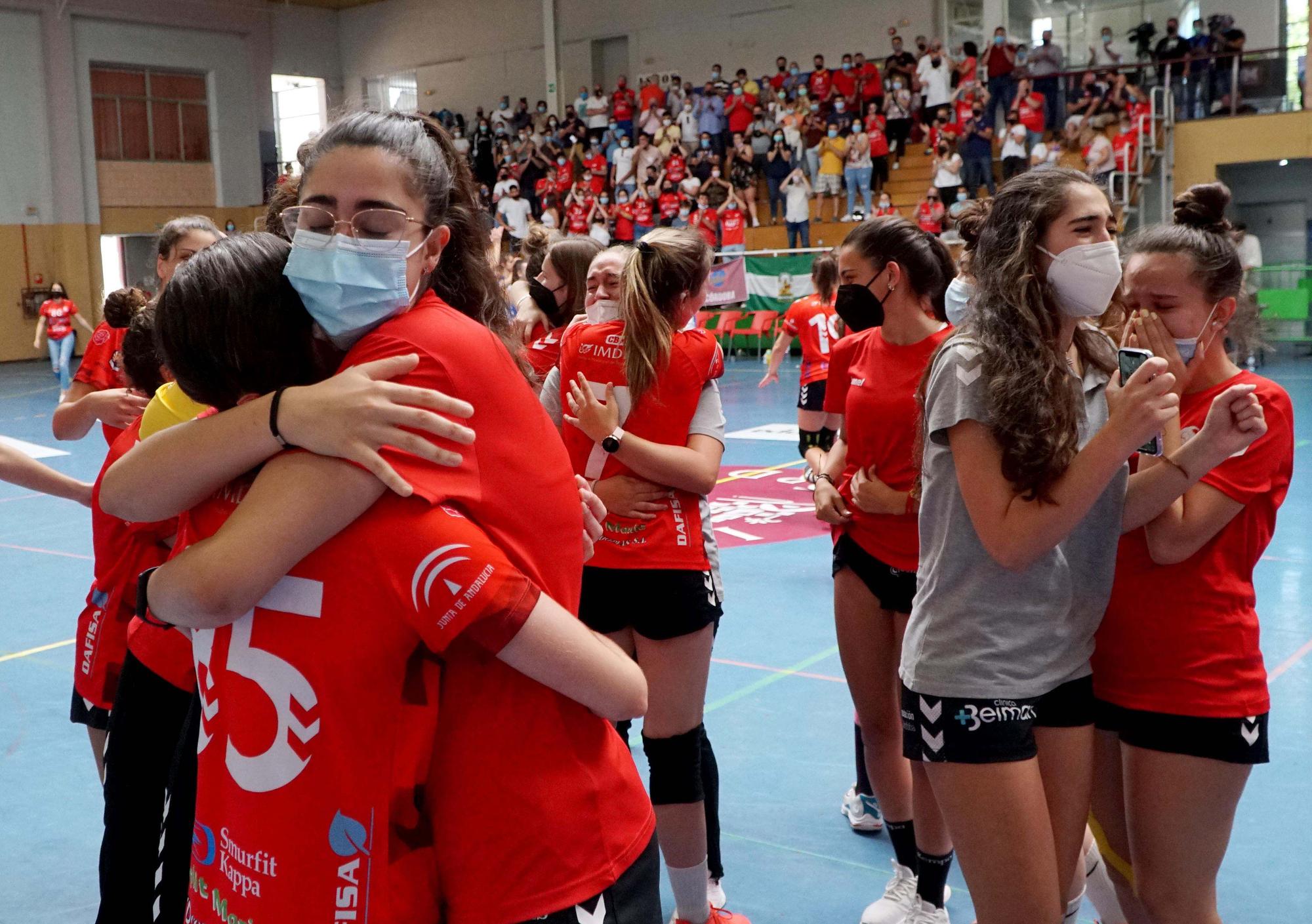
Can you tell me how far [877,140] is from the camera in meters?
21.3

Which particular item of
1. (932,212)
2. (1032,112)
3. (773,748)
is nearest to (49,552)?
(773,748)

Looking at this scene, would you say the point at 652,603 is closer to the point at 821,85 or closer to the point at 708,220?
the point at 708,220

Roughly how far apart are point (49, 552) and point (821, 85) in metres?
18.1

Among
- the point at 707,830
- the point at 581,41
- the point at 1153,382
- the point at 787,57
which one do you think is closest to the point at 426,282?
the point at 1153,382

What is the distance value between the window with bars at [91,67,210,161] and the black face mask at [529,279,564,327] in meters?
27.6

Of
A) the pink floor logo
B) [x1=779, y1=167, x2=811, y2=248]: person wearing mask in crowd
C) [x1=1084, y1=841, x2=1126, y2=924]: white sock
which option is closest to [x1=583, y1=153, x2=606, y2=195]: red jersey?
[x1=779, y1=167, x2=811, y2=248]: person wearing mask in crowd

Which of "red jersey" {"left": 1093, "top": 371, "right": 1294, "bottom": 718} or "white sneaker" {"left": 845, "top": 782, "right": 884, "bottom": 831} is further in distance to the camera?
"white sneaker" {"left": 845, "top": 782, "right": 884, "bottom": 831}

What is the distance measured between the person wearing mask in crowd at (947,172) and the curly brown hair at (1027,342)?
17703 millimetres

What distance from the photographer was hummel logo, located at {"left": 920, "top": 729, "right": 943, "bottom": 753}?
7.54ft

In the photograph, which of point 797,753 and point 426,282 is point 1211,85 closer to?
point 797,753

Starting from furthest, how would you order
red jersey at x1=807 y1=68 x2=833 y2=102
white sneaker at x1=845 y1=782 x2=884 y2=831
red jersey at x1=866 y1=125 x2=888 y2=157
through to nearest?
red jersey at x1=807 y1=68 x2=833 y2=102 → red jersey at x1=866 y1=125 x2=888 y2=157 → white sneaker at x1=845 y1=782 x2=884 y2=831

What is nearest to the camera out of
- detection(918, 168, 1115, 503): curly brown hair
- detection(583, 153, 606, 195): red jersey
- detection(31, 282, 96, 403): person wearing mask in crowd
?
detection(918, 168, 1115, 503): curly brown hair

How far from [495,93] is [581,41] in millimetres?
2731

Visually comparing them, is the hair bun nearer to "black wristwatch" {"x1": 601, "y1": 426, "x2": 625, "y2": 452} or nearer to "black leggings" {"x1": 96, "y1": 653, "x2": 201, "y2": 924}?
"black wristwatch" {"x1": 601, "y1": 426, "x2": 625, "y2": 452}
